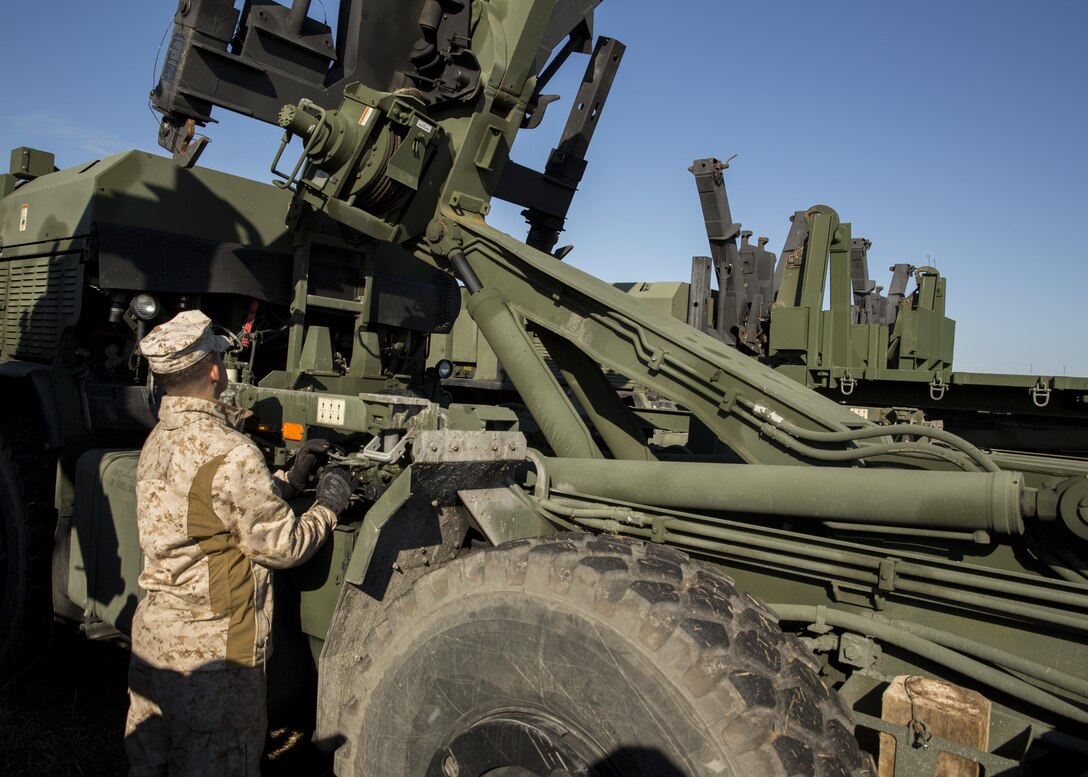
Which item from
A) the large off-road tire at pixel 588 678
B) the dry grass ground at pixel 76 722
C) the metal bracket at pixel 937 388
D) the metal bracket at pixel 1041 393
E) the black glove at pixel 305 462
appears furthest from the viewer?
the metal bracket at pixel 937 388

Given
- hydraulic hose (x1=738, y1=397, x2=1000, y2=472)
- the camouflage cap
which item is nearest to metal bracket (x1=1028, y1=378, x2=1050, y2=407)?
hydraulic hose (x1=738, y1=397, x2=1000, y2=472)

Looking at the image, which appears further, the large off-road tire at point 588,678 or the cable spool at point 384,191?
the cable spool at point 384,191

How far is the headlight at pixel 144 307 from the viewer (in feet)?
15.4

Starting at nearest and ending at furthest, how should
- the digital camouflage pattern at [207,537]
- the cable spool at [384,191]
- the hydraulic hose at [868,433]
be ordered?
the hydraulic hose at [868,433] → the digital camouflage pattern at [207,537] → the cable spool at [384,191]

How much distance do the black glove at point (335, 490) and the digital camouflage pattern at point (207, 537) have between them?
43 millimetres

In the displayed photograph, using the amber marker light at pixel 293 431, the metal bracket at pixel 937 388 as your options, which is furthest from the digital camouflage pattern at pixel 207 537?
the metal bracket at pixel 937 388

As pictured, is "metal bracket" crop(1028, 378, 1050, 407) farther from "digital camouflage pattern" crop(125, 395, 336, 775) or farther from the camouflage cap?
the camouflage cap

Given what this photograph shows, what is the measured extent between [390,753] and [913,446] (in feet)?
6.33

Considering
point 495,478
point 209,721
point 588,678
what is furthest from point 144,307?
point 588,678

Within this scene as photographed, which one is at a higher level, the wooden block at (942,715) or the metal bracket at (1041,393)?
the metal bracket at (1041,393)

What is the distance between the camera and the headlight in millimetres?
4680

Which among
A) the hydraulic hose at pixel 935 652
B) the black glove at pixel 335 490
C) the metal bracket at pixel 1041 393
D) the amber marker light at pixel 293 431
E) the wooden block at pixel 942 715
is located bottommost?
the wooden block at pixel 942 715

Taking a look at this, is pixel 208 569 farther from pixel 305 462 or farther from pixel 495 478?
pixel 495 478

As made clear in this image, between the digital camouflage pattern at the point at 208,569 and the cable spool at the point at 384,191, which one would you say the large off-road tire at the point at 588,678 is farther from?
the cable spool at the point at 384,191
